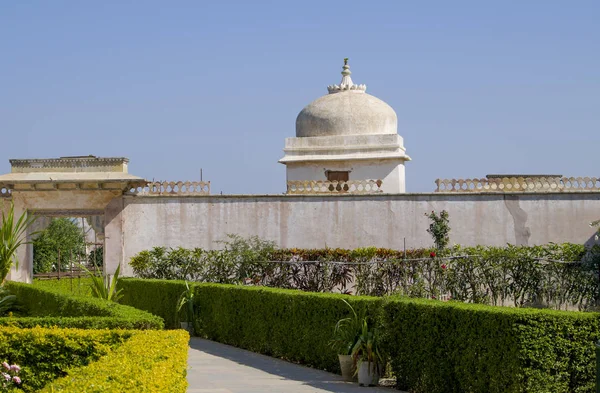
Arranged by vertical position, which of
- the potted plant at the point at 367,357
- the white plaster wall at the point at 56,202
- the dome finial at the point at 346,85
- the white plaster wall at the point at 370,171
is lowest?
the potted plant at the point at 367,357

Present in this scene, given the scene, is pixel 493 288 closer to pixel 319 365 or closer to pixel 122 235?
pixel 319 365

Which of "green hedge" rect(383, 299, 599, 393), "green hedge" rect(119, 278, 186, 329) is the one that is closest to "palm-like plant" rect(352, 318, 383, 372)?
"green hedge" rect(383, 299, 599, 393)

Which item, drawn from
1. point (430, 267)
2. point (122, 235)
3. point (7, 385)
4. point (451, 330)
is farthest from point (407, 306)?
point (122, 235)

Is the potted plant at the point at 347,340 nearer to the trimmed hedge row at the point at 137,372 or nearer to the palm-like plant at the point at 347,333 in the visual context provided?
the palm-like plant at the point at 347,333

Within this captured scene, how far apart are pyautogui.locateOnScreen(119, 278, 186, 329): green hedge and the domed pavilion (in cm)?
973

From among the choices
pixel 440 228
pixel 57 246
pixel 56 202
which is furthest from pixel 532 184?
pixel 57 246

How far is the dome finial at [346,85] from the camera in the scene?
34.1 meters

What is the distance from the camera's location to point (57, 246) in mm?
48562

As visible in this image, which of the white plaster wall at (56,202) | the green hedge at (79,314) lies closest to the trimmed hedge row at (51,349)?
the green hedge at (79,314)

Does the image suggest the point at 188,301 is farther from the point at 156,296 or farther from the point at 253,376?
the point at 253,376

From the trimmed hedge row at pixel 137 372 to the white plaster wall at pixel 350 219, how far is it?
1675cm

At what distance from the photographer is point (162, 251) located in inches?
993

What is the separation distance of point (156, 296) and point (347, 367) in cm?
908

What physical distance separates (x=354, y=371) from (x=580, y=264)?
19.8 feet
